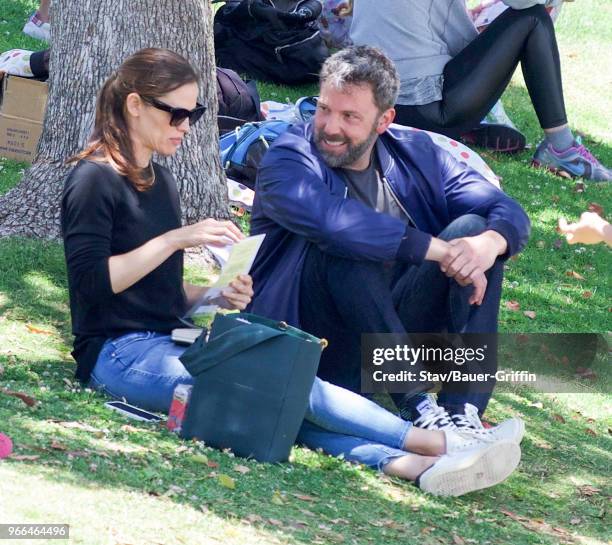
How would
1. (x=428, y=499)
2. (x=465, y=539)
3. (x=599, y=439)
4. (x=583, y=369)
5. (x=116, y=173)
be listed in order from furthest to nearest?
1. (x=583, y=369)
2. (x=599, y=439)
3. (x=116, y=173)
4. (x=428, y=499)
5. (x=465, y=539)

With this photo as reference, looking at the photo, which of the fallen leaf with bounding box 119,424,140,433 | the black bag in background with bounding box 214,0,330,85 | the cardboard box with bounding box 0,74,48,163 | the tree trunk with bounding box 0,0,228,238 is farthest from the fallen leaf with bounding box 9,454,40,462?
the black bag in background with bounding box 214,0,330,85

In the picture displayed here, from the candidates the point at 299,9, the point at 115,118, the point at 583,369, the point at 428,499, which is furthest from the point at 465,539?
the point at 299,9

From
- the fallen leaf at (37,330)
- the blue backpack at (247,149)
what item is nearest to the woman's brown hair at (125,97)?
the fallen leaf at (37,330)

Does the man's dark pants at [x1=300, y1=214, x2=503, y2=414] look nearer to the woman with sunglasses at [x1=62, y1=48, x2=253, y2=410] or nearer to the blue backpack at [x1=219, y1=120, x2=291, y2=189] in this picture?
the woman with sunglasses at [x1=62, y1=48, x2=253, y2=410]

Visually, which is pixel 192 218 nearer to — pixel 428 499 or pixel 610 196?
pixel 428 499

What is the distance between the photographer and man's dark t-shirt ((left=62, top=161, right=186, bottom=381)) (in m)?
4.47

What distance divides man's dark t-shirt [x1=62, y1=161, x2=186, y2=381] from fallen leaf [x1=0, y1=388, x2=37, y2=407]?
1.13ft

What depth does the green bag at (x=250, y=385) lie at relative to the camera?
421 cm

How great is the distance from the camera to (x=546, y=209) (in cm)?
862

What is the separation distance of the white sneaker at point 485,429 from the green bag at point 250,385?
0.67m

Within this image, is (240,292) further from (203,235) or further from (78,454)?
(78,454)

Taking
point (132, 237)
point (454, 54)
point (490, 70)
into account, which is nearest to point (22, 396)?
point (132, 237)

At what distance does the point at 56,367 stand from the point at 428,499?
1628 mm

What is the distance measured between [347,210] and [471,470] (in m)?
1.11
